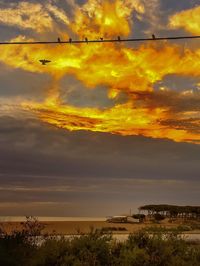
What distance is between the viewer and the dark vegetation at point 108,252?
1512cm

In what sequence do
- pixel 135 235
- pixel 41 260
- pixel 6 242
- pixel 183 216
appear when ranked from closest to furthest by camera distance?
pixel 41 260 < pixel 135 235 < pixel 6 242 < pixel 183 216

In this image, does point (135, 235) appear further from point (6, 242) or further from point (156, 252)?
point (6, 242)

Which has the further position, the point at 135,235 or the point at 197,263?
the point at 135,235

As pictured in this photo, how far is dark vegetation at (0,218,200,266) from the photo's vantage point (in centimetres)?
1512

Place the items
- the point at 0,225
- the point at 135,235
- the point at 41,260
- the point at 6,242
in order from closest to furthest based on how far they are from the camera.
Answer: the point at 41,260 < the point at 135,235 < the point at 6,242 < the point at 0,225

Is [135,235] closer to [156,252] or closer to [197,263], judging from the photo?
[156,252]

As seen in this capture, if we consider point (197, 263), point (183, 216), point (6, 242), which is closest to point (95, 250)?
point (197, 263)

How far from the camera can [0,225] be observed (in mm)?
21641

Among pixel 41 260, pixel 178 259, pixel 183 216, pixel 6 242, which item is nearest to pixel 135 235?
pixel 178 259

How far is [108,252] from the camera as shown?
1577 cm

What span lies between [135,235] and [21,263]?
3605 millimetres

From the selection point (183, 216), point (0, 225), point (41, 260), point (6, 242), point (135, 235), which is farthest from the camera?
point (183, 216)

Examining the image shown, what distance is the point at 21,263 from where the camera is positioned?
615 inches

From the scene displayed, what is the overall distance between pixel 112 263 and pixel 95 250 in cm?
63
